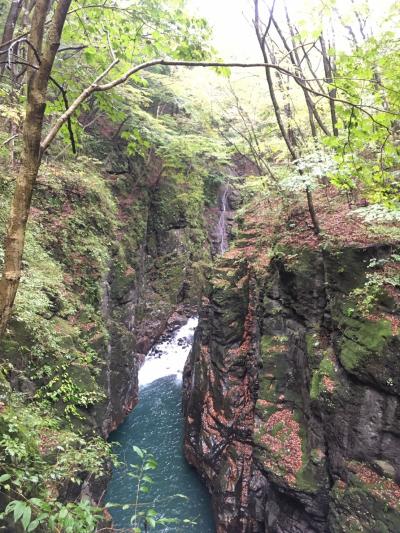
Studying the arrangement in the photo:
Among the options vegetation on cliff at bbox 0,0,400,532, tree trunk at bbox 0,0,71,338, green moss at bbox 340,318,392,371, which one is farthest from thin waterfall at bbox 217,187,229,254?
tree trunk at bbox 0,0,71,338

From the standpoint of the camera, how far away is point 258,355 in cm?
1154

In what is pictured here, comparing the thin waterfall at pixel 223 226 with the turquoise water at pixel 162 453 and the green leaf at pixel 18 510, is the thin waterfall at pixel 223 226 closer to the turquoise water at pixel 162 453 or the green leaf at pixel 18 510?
the turquoise water at pixel 162 453

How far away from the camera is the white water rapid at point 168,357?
20267 millimetres

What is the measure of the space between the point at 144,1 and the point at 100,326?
10935mm

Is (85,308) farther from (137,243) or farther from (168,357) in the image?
(168,357)

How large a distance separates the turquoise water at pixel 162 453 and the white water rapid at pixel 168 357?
57 millimetres

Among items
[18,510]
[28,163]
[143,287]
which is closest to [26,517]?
[18,510]

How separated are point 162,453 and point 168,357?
7444mm

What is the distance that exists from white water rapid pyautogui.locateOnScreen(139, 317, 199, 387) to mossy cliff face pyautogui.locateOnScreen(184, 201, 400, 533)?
22.7 ft

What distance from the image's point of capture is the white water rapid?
66.5 ft

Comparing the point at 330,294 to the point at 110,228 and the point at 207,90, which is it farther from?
the point at 207,90

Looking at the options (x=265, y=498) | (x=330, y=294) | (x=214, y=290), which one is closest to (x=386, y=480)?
(x=265, y=498)

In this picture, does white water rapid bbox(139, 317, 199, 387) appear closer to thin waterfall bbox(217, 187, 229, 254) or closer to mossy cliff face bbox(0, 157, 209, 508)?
mossy cliff face bbox(0, 157, 209, 508)

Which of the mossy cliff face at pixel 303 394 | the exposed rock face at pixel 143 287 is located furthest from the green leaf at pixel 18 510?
the exposed rock face at pixel 143 287
